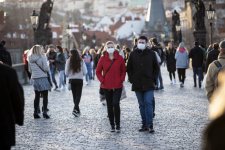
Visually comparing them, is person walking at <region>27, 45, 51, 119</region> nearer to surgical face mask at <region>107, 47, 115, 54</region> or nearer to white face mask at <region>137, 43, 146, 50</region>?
surgical face mask at <region>107, 47, 115, 54</region>

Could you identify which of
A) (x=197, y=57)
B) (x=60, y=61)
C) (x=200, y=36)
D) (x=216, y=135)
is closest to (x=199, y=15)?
(x=200, y=36)

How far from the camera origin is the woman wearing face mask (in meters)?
10.8

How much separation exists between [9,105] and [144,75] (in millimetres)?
5670

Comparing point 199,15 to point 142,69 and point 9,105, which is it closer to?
point 142,69

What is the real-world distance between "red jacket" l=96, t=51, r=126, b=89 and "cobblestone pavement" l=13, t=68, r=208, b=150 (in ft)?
2.64

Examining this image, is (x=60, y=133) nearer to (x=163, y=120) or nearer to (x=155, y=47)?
(x=163, y=120)

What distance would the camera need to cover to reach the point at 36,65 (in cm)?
1304

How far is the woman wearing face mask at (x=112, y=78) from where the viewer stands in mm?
10773

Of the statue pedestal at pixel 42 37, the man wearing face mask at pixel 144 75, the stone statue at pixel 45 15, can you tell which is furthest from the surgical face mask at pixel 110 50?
the stone statue at pixel 45 15

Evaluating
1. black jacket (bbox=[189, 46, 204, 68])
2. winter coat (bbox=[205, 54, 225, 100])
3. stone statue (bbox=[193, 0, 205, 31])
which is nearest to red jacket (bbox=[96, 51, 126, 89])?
winter coat (bbox=[205, 54, 225, 100])

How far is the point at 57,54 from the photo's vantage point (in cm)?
2231

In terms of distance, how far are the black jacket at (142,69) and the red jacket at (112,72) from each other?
216mm

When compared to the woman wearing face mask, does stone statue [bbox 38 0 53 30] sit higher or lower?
higher

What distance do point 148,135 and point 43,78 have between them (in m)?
3.55
